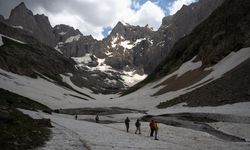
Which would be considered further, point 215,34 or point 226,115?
point 215,34

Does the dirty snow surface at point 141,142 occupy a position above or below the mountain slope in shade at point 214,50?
below

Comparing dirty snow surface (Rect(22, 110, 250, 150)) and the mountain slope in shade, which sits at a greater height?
the mountain slope in shade

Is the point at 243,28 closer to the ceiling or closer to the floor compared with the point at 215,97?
closer to the ceiling

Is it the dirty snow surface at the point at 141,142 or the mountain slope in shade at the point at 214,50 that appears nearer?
the dirty snow surface at the point at 141,142

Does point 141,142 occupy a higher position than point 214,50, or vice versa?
point 214,50

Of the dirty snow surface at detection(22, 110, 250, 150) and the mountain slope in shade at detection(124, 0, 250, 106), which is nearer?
the dirty snow surface at detection(22, 110, 250, 150)

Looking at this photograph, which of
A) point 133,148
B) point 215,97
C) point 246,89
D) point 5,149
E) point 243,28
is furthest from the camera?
point 243,28

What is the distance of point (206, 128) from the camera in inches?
1713

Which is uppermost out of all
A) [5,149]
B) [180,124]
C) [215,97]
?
[215,97]

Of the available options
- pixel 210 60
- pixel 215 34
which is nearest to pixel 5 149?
pixel 210 60

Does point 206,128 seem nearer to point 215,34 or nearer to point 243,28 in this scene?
point 243,28

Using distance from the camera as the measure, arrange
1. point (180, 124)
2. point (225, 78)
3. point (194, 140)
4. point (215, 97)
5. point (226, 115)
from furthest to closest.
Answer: point (225, 78), point (215, 97), point (226, 115), point (180, 124), point (194, 140)

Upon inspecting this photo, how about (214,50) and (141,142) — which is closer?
Answer: (141,142)

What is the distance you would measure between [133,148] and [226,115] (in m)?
31.0
